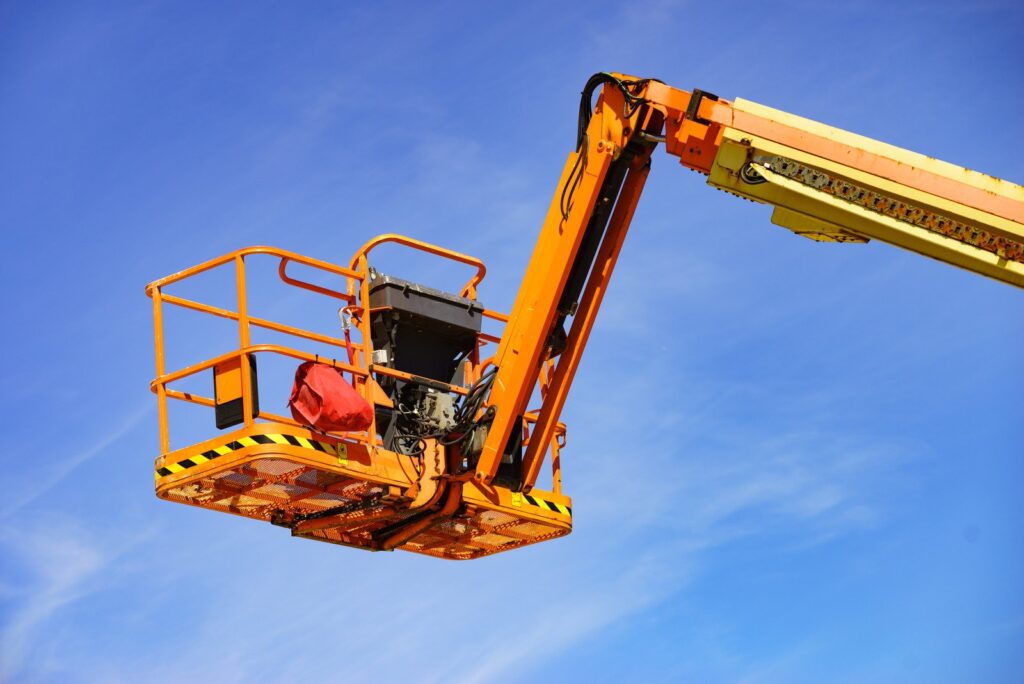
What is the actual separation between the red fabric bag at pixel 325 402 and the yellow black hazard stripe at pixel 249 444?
15 centimetres

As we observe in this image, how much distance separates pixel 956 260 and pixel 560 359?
3793 mm

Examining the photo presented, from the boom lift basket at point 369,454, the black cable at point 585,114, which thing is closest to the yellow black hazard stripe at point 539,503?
the boom lift basket at point 369,454

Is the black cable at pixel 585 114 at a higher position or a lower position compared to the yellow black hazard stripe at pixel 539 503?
higher

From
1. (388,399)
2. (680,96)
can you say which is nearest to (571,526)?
(388,399)

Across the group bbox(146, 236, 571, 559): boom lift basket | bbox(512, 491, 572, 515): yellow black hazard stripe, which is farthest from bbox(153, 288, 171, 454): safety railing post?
bbox(512, 491, 572, 515): yellow black hazard stripe

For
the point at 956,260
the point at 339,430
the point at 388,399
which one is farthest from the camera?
the point at 388,399

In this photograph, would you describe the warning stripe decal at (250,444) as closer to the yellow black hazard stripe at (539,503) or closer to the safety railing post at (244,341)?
the safety railing post at (244,341)

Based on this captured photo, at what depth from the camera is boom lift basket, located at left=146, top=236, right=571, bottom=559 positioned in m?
13.3

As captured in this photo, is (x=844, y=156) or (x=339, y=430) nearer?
(x=844, y=156)

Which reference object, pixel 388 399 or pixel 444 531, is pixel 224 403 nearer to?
pixel 388 399

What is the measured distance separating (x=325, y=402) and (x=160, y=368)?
1.65 metres

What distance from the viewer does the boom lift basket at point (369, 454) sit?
43.6ft

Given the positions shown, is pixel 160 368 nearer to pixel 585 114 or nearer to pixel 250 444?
pixel 250 444

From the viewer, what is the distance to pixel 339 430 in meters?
13.3
